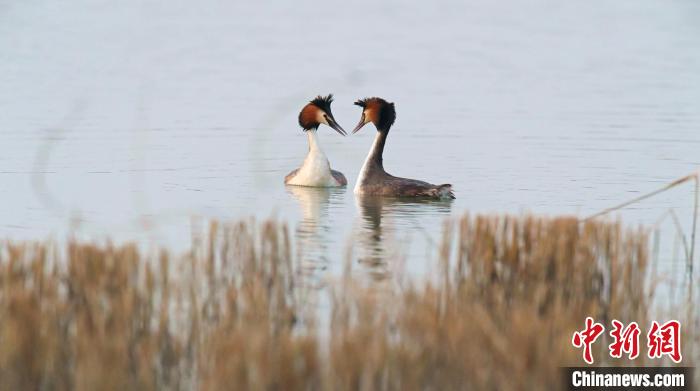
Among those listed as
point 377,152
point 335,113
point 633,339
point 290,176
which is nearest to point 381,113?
point 377,152

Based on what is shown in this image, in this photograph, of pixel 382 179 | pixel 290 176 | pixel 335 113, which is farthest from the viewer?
pixel 335 113

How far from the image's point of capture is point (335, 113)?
24656mm

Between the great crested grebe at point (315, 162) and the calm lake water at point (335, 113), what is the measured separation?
0.26 m

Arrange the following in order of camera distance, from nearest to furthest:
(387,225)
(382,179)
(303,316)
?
(303,316) → (387,225) → (382,179)

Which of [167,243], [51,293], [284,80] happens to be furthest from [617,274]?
[284,80]

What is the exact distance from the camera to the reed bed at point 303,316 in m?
7.38

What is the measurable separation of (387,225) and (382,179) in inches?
91.3

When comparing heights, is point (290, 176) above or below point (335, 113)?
below

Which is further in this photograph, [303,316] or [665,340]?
[303,316]

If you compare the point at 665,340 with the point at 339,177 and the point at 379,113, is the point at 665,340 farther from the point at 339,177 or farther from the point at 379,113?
the point at 339,177

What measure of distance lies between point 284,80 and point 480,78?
4052 millimetres

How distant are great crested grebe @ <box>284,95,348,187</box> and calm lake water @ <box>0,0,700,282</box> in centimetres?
26

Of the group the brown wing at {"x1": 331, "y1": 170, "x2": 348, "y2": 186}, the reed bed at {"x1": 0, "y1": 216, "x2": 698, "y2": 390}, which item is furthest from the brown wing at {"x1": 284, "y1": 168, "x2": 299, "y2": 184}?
the reed bed at {"x1": 0, "y1": 216, "x2": 698, "y2": 390}

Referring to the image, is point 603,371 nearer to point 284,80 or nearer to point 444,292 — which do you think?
point 444,292
